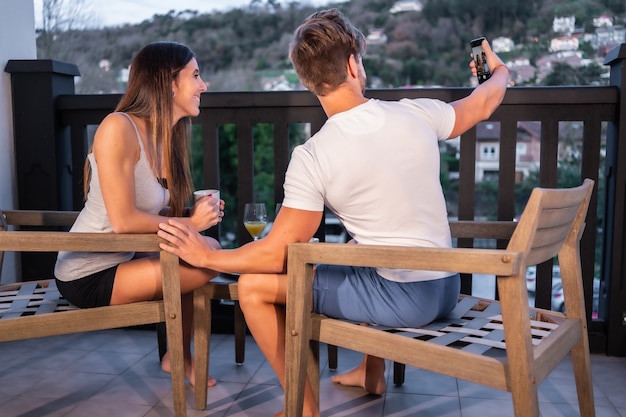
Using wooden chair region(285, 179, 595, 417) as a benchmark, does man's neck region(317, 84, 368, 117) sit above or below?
above

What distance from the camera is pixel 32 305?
1739 millimetres

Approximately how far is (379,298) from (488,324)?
0.27 m

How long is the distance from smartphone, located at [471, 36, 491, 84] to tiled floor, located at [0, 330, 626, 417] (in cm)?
98

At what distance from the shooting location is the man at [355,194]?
4.62 ft

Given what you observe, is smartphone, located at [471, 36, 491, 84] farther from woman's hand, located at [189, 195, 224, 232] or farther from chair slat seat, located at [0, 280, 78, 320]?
chair slat seat, located at [0, 280, 78, 320]

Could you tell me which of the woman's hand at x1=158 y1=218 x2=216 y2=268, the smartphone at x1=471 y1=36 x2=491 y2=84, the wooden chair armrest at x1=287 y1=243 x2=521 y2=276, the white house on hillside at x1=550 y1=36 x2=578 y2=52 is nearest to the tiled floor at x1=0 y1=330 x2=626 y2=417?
the woman's hand at x1=158 y1=218 x2=216 y2=268

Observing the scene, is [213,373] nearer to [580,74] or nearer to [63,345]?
[63,345]

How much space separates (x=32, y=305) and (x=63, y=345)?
2.63 ft

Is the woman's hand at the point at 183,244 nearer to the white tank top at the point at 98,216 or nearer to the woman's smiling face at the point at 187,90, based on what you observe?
the white tank top at the point at 98,216

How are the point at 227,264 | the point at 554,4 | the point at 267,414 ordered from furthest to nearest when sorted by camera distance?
the point at 554,4 < the point at 267,414 < the point at 227,264

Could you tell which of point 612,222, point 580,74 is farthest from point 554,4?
point 612,222

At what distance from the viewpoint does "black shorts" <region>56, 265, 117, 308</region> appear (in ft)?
5.64

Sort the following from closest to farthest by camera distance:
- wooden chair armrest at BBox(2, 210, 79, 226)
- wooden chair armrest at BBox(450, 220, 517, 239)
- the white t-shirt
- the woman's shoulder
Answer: the white t-shirt, the woman's shoulder, wooden chair armrest at BBox(450, 220, 517, 239), wooden chair armrest at BBox(2, 210, 79, 226)

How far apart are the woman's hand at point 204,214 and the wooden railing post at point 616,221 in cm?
146
